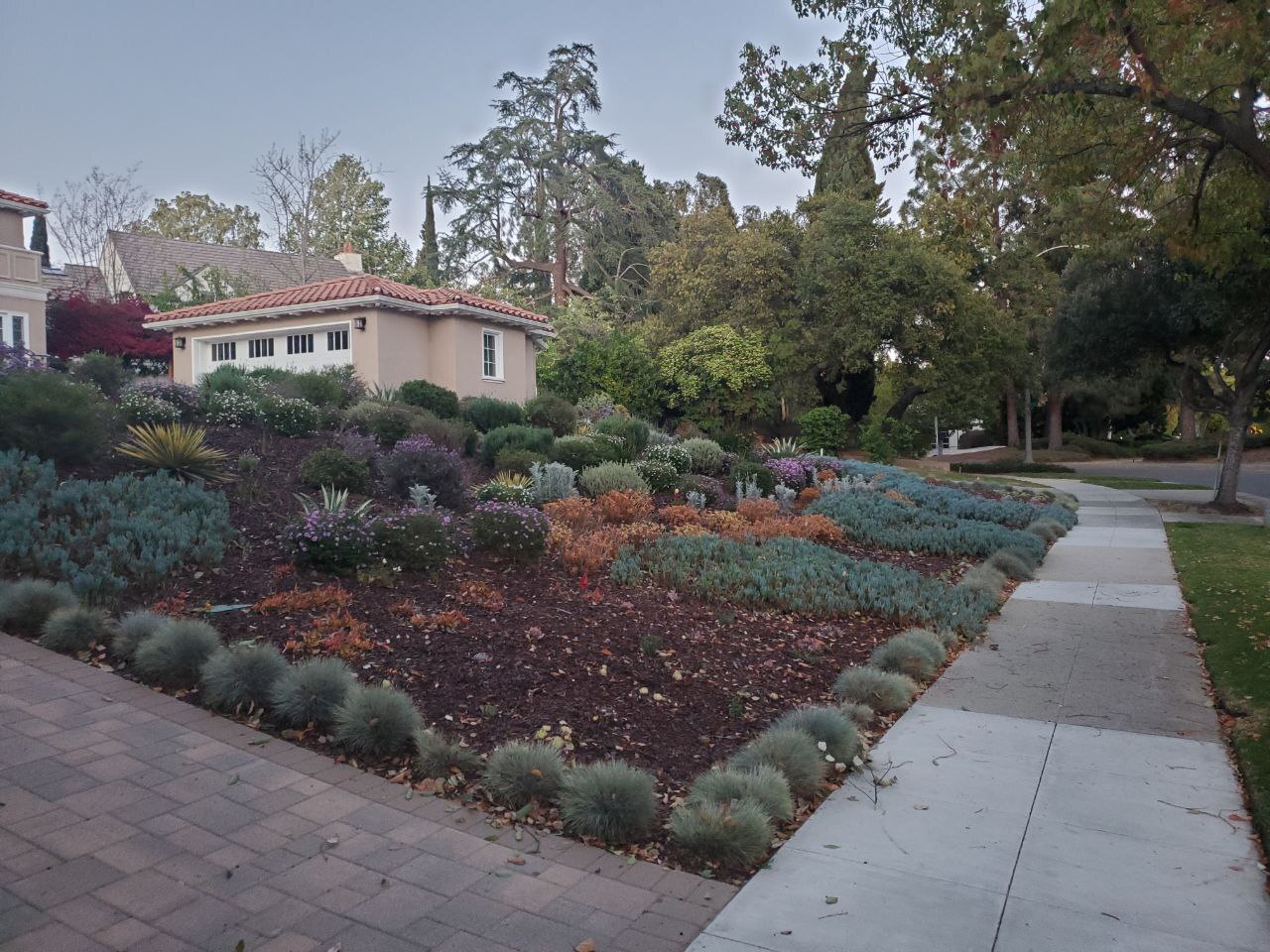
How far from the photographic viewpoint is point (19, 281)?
22219mm

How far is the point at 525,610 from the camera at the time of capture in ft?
23.6

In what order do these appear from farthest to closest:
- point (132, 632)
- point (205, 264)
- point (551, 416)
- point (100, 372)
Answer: point (205, 264)
point (551, 416)
point (100, 372)
point (132, 632)

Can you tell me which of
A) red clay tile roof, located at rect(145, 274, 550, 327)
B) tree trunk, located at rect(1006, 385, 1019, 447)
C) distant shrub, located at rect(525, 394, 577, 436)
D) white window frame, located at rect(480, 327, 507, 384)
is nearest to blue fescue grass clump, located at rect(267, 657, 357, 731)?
distant shrub, located at rect(525, 394, 577, 436)

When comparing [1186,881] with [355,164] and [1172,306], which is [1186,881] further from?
[355,164]

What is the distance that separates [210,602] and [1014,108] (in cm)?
719

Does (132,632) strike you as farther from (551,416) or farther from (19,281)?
(19,281)

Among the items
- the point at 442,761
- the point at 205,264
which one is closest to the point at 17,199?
the point at 205,264

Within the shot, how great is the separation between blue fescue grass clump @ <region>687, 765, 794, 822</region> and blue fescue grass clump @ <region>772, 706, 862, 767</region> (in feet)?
2.00

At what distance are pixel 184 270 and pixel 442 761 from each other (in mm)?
33057

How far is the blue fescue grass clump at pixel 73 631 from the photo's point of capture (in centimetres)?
562

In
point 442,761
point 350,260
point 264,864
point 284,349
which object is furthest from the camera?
point 350,260

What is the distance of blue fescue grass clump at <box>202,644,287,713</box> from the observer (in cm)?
494

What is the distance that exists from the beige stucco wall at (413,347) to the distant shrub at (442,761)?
17.3 metres

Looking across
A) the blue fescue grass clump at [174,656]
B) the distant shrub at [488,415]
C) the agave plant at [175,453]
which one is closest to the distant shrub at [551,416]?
the distant shrub at [488,415]
